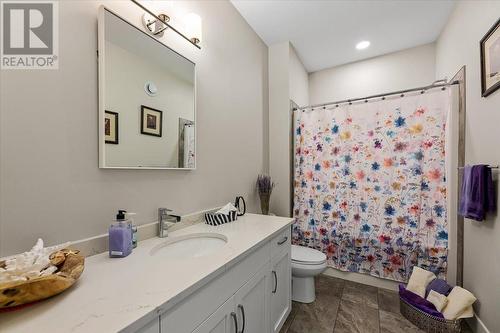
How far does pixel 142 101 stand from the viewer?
3.80 ft

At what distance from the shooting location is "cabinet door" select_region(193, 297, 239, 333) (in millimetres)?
783

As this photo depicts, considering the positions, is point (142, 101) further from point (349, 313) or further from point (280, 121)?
point (349, 313)

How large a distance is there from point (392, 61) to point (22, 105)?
3440mm

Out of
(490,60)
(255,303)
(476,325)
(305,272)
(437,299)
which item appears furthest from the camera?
(305,272)

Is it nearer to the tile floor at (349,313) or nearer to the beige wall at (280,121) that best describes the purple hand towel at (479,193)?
the tile floor at (349,313)

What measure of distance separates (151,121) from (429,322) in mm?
2286

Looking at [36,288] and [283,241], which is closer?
[36,288]

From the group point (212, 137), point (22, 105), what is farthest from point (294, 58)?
point (22, 105)

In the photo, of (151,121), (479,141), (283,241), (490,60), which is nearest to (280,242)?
(283,241)

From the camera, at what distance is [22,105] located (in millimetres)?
756

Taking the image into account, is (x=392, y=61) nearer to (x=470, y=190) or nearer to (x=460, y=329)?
(x=470, y=190)

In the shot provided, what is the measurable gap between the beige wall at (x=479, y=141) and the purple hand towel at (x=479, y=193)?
0.07 metres

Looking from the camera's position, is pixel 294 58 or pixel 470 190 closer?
pixel 470 190

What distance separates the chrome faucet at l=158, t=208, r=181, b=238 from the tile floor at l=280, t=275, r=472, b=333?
1.16 m
